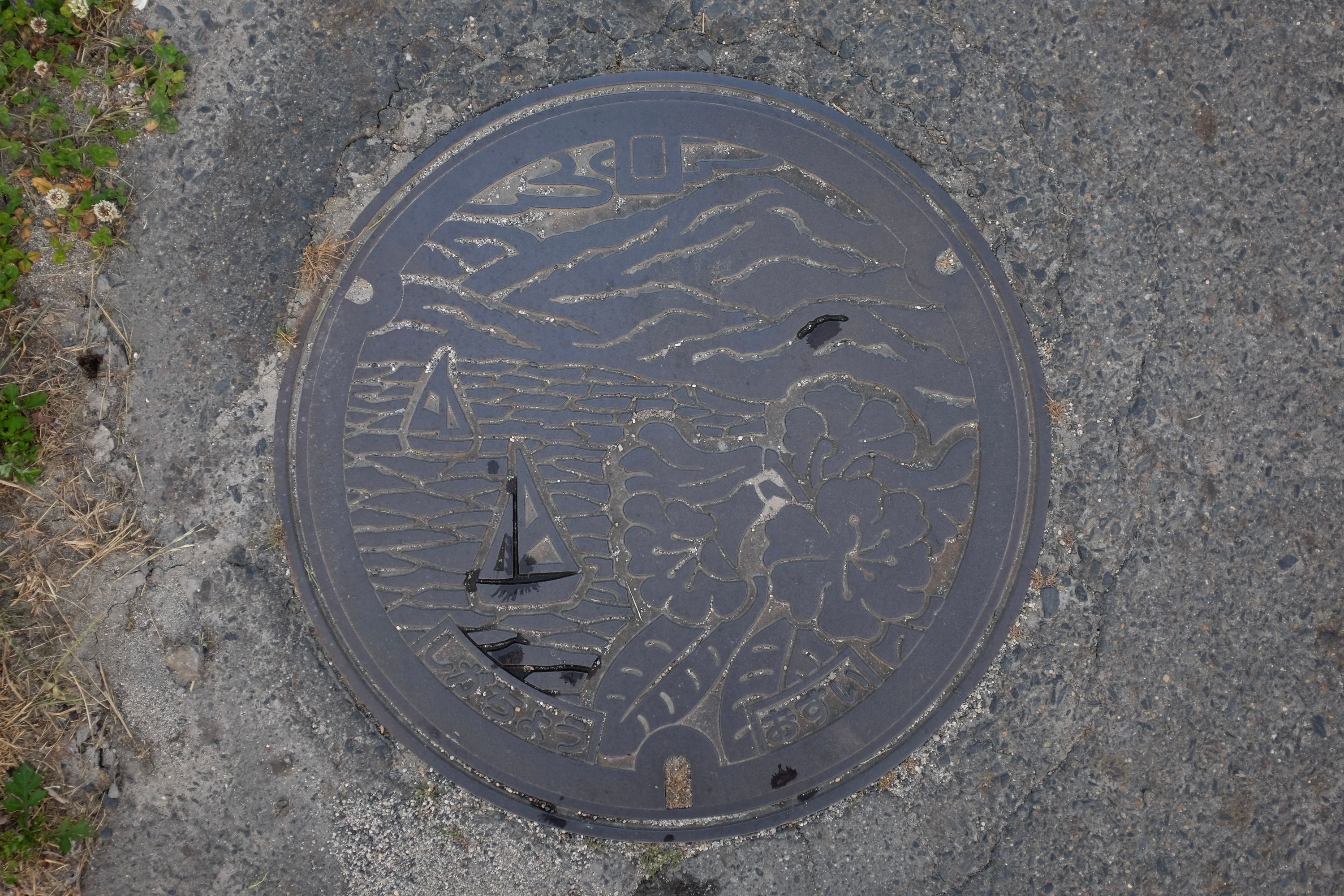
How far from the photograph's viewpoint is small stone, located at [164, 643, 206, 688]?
2168 mm

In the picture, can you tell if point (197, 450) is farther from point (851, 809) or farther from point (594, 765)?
point (851, 809)

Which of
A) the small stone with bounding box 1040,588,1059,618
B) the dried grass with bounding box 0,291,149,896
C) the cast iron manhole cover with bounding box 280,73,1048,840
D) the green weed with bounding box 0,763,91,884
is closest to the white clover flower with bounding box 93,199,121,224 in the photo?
the dried grass with bounding box 0,291,149,896

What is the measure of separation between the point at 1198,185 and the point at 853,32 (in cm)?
112

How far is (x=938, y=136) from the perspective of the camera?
7.63 feet

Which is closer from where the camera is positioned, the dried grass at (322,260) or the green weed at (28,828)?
the green weed at (28,828)

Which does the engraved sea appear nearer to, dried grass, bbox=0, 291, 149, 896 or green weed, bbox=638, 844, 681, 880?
green weed, bbox=638, 844, 681, 880

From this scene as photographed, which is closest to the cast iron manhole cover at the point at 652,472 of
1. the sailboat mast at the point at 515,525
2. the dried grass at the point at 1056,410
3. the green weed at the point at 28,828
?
the sailboat mast at the point at 515,525

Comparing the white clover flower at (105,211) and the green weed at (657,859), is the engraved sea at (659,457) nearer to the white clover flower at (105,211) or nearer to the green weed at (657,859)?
the green weed at (657,859)

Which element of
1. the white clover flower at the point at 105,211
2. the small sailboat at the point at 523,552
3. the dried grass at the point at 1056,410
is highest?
the white clover flower at the point at 105,211

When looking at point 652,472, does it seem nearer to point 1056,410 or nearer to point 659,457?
point 659,457

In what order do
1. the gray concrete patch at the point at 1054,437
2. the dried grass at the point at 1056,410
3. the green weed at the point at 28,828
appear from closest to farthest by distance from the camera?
the green weed at the point at 28,828, the gray concrete patch at the point at 1054,437, the dried grass at the point at 1056,410

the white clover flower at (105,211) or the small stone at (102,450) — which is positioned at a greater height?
the white clover flower at (105,211)

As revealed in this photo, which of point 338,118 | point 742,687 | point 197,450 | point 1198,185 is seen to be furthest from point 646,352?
point 1198,185

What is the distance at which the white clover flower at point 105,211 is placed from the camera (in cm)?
221
